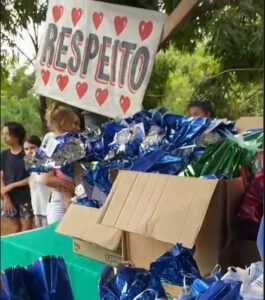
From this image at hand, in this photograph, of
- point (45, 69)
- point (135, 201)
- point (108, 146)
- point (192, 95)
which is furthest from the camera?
point (192, 95)

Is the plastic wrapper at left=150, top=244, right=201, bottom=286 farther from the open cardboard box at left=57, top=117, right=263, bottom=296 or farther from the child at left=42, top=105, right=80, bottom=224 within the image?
the child at left=42, top=105, right=80, bottom=224

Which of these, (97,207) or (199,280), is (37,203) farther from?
(199,280)

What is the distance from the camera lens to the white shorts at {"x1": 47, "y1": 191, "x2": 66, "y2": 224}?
3330mm

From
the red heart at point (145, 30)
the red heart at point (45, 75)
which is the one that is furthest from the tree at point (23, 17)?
the red heart at point (145, 30)

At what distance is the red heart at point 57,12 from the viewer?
2.79m

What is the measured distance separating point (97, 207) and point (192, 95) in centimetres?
328

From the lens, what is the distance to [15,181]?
4461 mm

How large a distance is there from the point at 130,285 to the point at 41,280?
0.83 feet

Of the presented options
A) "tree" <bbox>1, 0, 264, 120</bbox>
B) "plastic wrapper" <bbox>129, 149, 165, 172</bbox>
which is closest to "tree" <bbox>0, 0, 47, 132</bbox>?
"tree" <bbox>1, 0, 264, 120</bbox>

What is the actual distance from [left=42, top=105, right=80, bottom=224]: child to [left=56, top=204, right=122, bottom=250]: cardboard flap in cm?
39

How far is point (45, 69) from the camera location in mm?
2986

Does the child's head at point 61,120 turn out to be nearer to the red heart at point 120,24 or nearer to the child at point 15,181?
the red heart at point 120,24

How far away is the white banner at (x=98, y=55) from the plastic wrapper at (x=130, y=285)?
123 centimetres

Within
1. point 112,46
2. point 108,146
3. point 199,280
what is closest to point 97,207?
point 108,146
